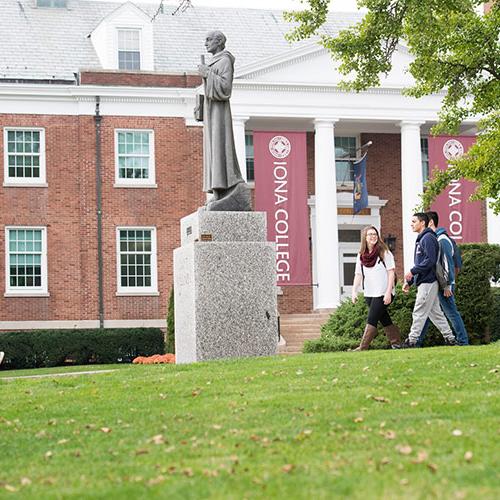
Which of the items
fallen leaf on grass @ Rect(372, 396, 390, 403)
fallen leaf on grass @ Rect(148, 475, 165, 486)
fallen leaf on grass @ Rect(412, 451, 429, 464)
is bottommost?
fallen leaf on grass @ Rect(148, 475, 165, 486)

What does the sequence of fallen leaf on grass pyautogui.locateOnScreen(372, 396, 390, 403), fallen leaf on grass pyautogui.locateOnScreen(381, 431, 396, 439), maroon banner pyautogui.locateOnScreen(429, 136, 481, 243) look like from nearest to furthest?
1. fallen leaf on grass pyautogui.locateOnScreen(381, 431, 396, 439)
2. fallen leaf on grass pyautogui.locateOnScreen(372, 396, 390, 403)
3. maroon banner pyautogui.locateOnScreen(429, 136, 481, 243)

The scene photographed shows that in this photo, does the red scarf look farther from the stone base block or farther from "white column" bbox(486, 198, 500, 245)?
"white column" bbox(486, 198, 500, 245)

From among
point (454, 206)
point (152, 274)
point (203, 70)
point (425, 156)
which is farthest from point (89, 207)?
point (203, 70)

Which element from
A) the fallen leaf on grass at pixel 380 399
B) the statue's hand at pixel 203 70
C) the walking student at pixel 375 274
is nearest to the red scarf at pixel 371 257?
the walking student at pixel 375 274

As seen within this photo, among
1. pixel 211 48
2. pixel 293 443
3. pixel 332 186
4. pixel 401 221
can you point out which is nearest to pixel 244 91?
pixel 332 186

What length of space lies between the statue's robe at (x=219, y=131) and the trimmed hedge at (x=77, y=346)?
15308 mm

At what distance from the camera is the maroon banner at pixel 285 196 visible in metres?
32.4

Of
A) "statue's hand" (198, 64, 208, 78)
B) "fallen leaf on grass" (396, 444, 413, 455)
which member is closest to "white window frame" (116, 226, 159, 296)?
"statue's hand" (198, 64, 208, 78)

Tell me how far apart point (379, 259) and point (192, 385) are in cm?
500

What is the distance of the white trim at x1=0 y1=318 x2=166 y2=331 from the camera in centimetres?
3198

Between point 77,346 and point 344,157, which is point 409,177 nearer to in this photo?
point 344,157

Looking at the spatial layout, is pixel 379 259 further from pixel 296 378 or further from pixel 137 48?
pixel 137 48

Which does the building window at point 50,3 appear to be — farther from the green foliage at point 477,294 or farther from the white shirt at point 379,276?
the white shirt at point 379,276

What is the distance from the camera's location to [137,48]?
35.2 m
